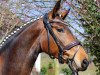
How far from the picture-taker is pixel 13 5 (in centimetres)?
1229

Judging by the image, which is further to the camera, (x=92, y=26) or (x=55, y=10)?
(x=92, y=26)

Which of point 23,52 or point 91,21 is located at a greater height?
point 23,52

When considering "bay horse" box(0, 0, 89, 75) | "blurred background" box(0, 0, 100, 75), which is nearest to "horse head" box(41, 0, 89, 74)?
"bay horse" box(0, 0, 89, 75)

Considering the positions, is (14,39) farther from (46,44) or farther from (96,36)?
(96,36)

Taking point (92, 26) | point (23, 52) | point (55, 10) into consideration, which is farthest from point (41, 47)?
point (92, 26)

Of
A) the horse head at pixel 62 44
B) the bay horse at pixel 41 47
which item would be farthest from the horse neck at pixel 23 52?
the horse head at pixel 62 44

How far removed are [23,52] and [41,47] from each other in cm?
24

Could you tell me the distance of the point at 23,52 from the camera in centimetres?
446

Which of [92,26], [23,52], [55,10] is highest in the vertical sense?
[55,10]

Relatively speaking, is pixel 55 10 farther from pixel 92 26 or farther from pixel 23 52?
pixel 92 26

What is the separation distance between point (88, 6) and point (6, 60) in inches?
246

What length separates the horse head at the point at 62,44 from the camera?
171 inches

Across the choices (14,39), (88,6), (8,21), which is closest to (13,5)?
(8,21)

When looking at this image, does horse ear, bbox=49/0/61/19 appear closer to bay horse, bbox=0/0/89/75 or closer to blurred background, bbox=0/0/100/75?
bay horse, bbox=0/0/89/75
